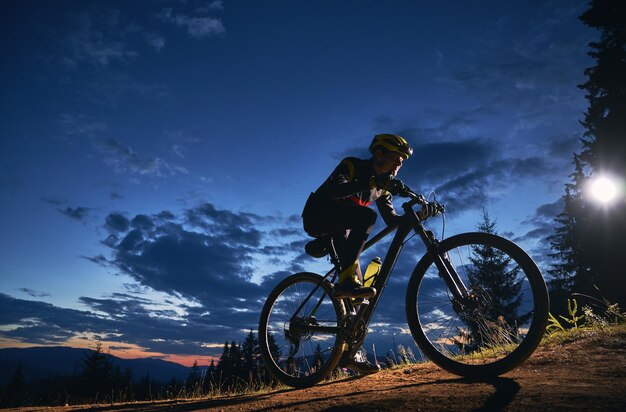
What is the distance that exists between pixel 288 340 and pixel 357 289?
181 centimetres

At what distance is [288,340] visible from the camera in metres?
5.14

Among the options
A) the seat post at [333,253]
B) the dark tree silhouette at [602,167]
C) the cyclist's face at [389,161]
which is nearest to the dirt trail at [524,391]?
the seat post at [333,253]

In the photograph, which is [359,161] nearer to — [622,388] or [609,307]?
[622,388]

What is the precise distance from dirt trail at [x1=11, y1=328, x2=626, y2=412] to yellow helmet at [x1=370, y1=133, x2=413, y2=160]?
252cm

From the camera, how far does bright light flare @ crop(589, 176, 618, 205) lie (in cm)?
2076

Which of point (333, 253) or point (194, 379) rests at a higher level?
point (333, 253)

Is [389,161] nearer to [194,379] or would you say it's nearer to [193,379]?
[194,379]

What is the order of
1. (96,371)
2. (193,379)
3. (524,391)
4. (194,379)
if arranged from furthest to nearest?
(96,371), (193,379), (194,379), (524,391)

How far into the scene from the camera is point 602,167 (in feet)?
70.1

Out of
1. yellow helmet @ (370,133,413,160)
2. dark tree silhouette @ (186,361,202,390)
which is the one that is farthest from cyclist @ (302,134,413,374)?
dark tree silhouette @ (186,361,202,390)

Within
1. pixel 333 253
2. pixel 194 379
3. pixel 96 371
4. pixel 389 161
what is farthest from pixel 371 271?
pixel 96 371

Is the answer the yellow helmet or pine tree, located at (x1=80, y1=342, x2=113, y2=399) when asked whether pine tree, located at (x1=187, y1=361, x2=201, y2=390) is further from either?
pine tree, located at (x1=80, y1=342, x2=113, y2=399)

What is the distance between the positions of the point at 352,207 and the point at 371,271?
2.72 ft

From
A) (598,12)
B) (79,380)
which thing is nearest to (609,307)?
(598,12)
